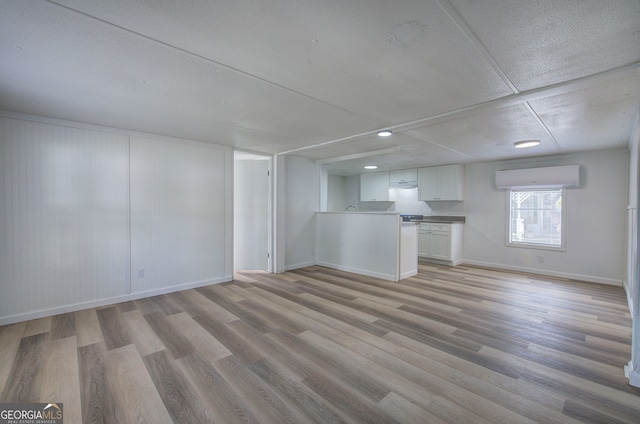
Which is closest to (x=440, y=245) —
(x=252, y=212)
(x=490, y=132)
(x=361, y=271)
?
(x=361, y=271)

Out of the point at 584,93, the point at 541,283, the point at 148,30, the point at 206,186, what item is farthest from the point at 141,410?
the point at 541,283

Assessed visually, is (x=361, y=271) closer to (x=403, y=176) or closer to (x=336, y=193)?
(x=403, y=176)

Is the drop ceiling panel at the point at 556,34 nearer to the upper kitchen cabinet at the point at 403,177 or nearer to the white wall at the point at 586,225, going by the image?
the white wall at the point at 586,225

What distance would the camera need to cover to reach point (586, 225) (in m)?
4.86

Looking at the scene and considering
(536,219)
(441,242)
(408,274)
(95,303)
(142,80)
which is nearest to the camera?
(142,80)

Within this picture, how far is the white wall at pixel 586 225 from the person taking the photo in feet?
15.0

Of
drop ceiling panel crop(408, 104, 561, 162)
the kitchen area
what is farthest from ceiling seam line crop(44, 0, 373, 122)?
the kitchen area

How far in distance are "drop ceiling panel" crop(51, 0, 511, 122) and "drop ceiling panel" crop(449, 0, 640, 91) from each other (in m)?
0.13

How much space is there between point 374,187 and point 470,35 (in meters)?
6.34

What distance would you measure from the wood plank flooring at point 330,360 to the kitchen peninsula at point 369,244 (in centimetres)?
107

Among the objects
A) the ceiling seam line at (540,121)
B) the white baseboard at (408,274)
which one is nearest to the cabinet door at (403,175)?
the white baseboard at (408,274)

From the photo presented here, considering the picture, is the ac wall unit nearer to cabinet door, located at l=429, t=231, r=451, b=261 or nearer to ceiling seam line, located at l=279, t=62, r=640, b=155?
cabinet door, located at l=429, t=231, r=451, b=261

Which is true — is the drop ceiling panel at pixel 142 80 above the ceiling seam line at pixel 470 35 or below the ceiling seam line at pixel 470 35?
above

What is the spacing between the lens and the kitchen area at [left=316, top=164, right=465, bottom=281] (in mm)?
4969
